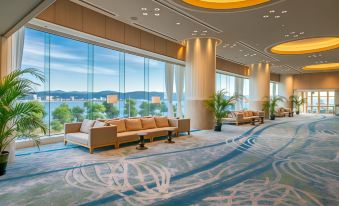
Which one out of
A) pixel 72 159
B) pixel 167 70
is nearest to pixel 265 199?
pixel 72 159

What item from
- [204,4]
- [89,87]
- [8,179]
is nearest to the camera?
[8,179]

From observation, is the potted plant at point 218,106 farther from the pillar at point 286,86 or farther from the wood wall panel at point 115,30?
the pillar at point 286,86

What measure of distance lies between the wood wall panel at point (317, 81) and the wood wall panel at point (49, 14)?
2578 centimetres

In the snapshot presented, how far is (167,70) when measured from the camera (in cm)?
1312

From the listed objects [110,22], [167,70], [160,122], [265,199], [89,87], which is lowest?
[265,199]

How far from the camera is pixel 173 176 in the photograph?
180 inches

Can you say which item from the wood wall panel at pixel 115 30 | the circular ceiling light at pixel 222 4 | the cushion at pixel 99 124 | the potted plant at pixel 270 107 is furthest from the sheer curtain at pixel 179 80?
the potted plant at pixel 270 107

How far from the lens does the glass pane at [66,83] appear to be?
8.86m

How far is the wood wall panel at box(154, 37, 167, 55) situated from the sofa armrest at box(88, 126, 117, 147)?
5.55 metres

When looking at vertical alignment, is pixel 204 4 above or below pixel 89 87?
A: above

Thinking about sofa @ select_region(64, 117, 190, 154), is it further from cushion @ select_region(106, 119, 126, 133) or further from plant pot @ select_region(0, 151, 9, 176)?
plant pot @ select_region(0, 151, 9, 176)

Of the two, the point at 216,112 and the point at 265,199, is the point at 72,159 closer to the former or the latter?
the point at 265,199

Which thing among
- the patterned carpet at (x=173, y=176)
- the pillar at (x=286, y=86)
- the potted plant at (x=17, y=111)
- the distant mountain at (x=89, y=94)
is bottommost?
the patterned carpet at (x=173, y=176)

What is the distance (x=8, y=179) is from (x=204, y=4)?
285 inches
